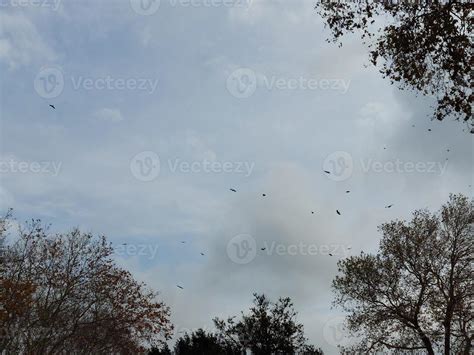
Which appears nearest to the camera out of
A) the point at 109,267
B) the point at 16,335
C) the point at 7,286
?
the point at 7,286

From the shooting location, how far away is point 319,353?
4922 centimetres

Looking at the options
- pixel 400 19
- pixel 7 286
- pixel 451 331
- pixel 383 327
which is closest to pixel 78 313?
pixel 7 286

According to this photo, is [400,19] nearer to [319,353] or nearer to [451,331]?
[451,331]

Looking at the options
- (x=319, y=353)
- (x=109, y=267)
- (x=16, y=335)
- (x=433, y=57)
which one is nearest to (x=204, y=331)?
(x=319, y=353)

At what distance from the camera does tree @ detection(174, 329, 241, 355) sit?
162 ft

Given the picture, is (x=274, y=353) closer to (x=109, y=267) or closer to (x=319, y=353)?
(x=319, y=353)

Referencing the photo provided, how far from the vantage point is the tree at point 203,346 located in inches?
1945

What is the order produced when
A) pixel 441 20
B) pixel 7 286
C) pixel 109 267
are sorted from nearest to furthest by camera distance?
pixel 441 20 < pixel 7 286 < pixel 109 267

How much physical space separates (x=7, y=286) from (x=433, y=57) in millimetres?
21615

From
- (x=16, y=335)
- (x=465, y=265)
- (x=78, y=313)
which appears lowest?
(x=16, y=335)

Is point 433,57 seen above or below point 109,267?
below

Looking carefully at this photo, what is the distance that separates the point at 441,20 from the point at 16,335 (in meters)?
25.8

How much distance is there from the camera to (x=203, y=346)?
61.8 m

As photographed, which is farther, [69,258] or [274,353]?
[274,353]
